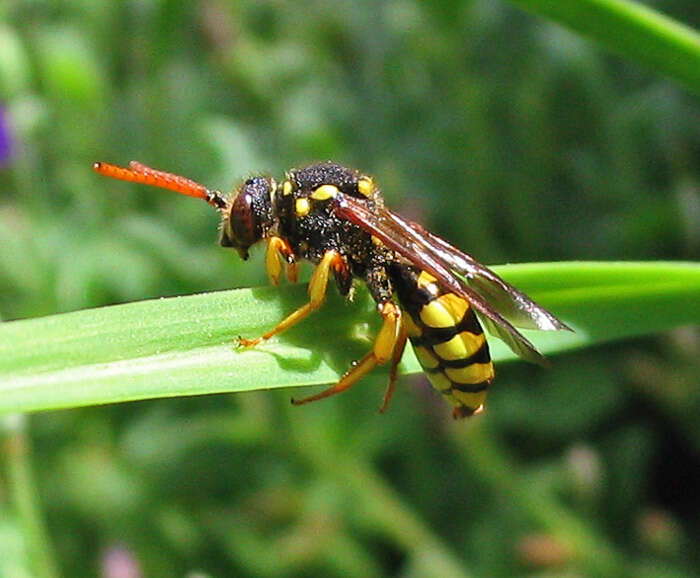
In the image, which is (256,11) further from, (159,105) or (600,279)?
(600,279)

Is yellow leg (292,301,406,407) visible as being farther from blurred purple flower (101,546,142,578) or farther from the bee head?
blurred purple flower (101,546,142,578)

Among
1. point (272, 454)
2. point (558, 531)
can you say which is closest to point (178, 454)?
point (272, 454)

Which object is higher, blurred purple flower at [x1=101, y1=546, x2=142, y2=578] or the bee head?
the bee head

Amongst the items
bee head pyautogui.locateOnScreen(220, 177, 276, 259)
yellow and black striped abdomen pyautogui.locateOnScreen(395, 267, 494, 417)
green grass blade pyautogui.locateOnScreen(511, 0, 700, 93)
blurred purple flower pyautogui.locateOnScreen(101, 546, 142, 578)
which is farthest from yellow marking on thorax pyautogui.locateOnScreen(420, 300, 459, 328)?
blurred purple flower pyautogui.locateOnScreen(101, 546, 142, 578)

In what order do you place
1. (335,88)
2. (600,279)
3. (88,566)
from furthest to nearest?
(335,88)
(88,566)
(600,279)

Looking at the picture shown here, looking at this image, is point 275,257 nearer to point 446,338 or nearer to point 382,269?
point 382,269

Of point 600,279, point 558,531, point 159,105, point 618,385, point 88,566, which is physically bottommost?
point 88,566

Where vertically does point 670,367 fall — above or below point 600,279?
below

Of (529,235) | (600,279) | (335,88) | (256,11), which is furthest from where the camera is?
(256,11)
